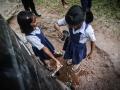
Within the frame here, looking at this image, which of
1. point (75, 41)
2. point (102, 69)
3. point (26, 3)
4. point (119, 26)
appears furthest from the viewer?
point (26, 3)

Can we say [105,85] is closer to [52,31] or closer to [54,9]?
[52,31]

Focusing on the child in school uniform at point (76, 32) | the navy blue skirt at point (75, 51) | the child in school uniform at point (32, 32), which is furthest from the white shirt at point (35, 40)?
the navy blue skirt at point (75, 51)

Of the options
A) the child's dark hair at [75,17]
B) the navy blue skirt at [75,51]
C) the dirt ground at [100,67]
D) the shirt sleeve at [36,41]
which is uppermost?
the child's dark hair at [75,17]

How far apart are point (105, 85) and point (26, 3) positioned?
285cm

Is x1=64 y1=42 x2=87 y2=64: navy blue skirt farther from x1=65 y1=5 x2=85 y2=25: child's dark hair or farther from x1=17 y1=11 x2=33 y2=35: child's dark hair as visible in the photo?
x1=17 y1=11 x2=33 y2=35: child's dark hair

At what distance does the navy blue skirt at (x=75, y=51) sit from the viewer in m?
4.02

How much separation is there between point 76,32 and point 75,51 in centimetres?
43

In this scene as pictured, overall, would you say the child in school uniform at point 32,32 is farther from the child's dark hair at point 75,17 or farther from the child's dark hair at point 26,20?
the child's dark hair at point 75,17

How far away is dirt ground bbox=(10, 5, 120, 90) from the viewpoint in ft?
14.7

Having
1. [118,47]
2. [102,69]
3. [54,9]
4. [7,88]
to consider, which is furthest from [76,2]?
[7,88]

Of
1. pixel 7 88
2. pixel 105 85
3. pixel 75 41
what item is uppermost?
pixel 7 88

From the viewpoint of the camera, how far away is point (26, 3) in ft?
20.2

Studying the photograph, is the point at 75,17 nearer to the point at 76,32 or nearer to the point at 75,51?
the point at 76,32

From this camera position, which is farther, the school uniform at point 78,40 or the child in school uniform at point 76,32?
the school uniform at point 78,40
